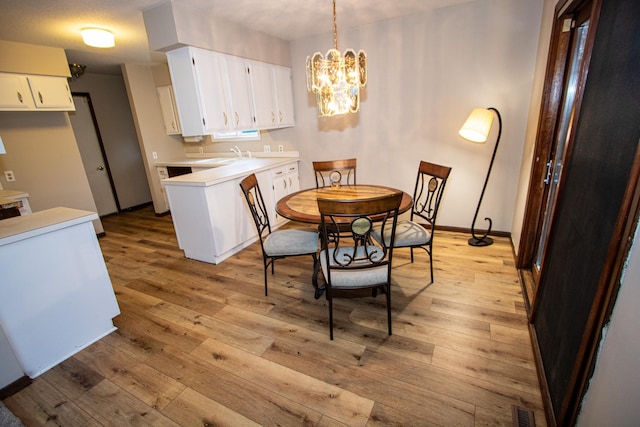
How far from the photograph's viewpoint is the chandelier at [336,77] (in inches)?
87.1

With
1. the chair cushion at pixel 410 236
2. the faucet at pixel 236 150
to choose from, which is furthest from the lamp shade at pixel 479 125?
the faucet at pixel 236 150

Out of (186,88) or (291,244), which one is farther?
(186,88)

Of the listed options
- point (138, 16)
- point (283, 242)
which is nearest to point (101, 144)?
point (138, 16)

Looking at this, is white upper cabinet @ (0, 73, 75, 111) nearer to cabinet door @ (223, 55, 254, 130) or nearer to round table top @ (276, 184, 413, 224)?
cabinet door @ (223, 55, 254, 130)

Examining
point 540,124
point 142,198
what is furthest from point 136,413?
point 142,198

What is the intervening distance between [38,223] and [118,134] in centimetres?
422

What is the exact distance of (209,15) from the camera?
281cm

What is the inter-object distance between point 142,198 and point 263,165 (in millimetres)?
3454

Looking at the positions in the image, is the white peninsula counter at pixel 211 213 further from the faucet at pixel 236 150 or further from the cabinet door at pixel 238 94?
the faucet at pixel 236 150

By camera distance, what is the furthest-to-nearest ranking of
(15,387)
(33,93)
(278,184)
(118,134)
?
(118,134) < (278,184) < (33,93) < (15,387)

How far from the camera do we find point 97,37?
9.11 feet

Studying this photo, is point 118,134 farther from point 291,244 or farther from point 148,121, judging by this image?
point 291,244

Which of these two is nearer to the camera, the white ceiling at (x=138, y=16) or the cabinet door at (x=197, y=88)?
the white ceiling at (x=138, y=16)

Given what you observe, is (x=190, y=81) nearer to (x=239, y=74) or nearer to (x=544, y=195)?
(x=239, y=74)
